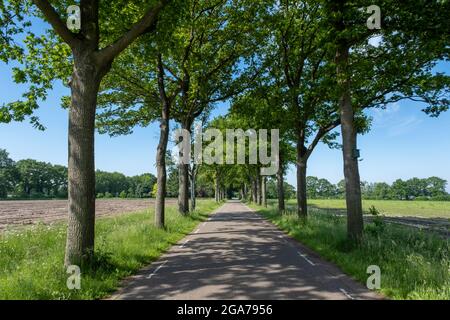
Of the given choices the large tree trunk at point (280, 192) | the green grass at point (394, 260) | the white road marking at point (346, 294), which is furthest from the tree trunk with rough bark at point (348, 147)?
the large tree trunk at point (280, 192)

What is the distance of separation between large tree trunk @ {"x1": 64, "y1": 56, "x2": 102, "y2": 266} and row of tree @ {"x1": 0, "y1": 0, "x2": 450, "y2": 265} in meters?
0.02

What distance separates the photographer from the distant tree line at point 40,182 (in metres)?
130

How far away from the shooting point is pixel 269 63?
20.9 m

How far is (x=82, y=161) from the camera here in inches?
333

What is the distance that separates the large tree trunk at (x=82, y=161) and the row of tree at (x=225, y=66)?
0.02m

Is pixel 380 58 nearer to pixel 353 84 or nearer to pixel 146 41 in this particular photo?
pixel 353 84

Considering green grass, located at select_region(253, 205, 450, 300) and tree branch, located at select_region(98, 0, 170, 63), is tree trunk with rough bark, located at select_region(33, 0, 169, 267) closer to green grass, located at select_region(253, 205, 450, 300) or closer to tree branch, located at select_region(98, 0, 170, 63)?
tree branch, located at select_region(98, 0, 170, 63)

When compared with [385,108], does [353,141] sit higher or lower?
lower

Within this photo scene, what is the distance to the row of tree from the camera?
8.66 metres

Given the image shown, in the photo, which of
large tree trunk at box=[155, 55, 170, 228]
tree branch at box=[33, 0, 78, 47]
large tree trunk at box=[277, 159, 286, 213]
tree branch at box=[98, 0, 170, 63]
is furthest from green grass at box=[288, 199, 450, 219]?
tree branch at box=[33, 0, 78, 47]

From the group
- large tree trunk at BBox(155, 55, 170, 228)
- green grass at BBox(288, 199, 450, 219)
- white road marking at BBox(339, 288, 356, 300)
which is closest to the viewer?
white road marking at BBox(339, 288, 356, 300)
